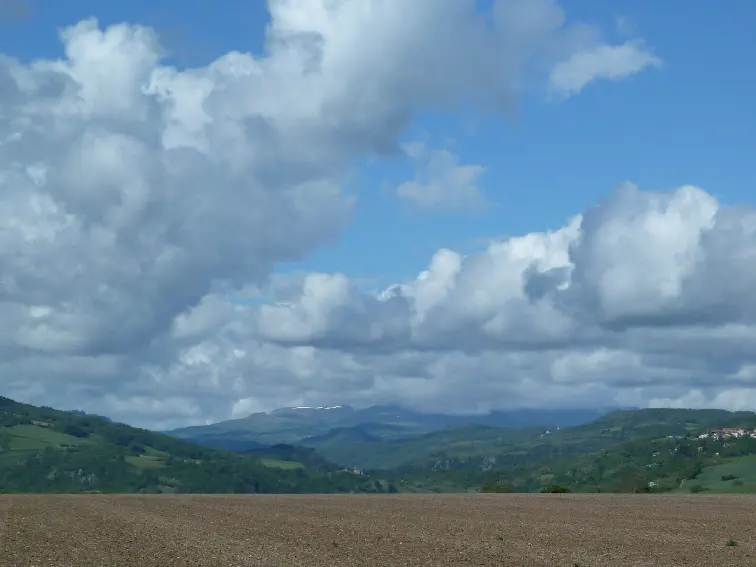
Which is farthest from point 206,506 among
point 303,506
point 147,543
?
point 147,543

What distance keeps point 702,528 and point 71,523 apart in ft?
172

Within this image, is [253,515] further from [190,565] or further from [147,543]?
[190,565]

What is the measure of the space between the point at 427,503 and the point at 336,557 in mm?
58771

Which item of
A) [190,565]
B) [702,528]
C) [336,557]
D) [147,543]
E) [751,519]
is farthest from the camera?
[751,519]

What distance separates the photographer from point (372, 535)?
65.6 meters

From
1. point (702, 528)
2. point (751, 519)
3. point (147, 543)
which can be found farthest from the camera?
point (751, 519)

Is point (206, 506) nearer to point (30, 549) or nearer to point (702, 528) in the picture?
point (30, 549)

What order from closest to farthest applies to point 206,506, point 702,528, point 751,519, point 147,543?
point 147,543, point 702,528, point 751,519, point 206,506

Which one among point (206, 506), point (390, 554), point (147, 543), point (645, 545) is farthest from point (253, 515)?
point (645, 545)

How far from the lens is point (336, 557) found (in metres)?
52.7

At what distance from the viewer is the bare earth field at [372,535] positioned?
51.8 m

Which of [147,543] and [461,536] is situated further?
[461,536]

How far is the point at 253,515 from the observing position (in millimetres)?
84875

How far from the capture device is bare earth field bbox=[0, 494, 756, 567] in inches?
2040
